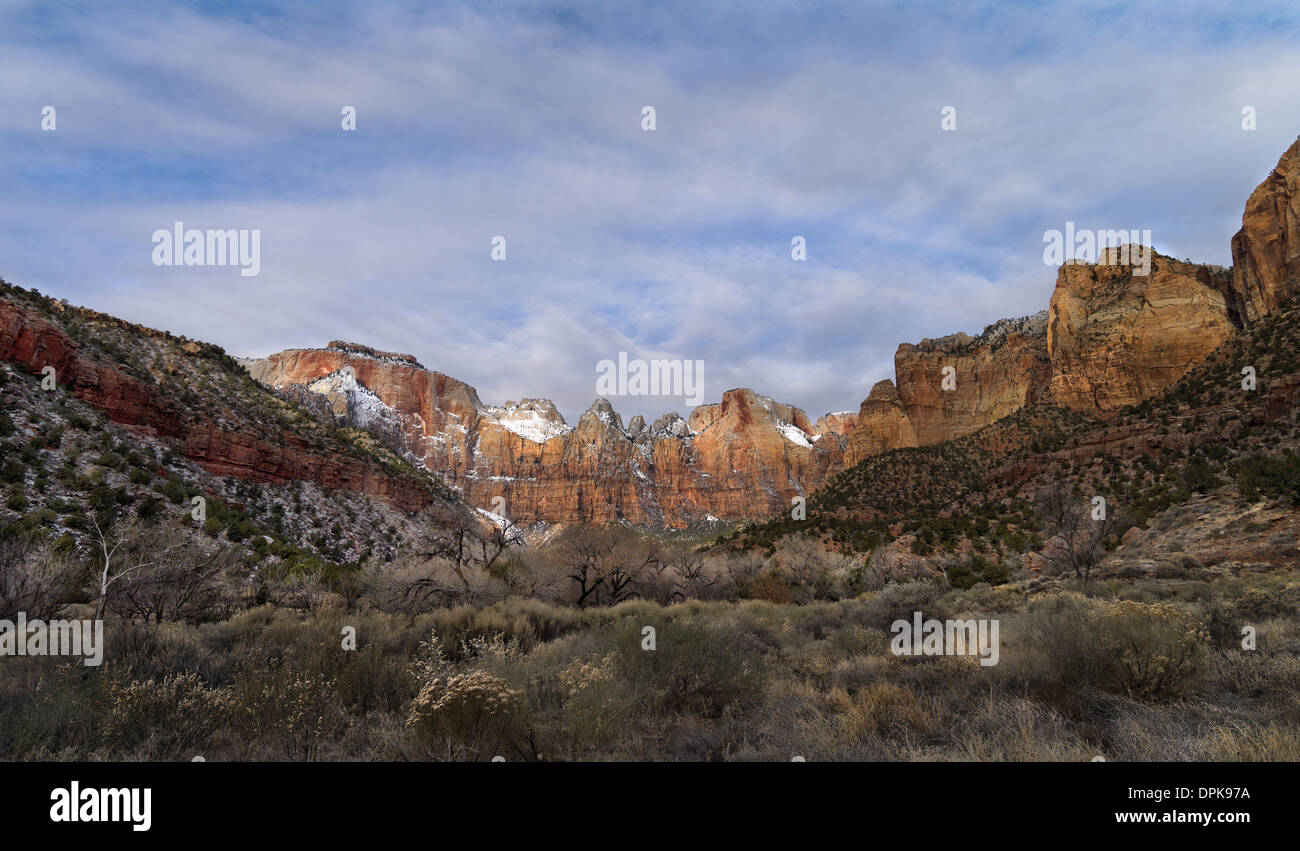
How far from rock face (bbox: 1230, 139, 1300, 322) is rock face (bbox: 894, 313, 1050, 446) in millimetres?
21320

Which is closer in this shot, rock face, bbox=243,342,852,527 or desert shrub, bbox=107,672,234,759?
desert shrub, bbox=107,672,234,759

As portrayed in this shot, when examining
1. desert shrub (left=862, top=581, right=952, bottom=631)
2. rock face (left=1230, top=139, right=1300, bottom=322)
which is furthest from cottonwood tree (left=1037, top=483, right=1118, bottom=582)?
rock face (left=1230, top=139, right=1300, bottom=322)

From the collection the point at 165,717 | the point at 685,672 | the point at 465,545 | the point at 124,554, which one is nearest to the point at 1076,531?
the point at 685,672

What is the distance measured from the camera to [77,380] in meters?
24.5

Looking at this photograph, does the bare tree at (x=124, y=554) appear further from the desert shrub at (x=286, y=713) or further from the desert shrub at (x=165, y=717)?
the desert shrub at (x=286, y=713)

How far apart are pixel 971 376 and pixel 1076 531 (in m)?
65.2

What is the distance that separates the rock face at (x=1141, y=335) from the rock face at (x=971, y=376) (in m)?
13.7

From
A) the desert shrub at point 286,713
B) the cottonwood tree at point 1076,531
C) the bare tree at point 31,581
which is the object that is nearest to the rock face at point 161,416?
the bare tree at point 31,581

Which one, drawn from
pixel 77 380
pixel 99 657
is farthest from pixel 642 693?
pixel 77 380

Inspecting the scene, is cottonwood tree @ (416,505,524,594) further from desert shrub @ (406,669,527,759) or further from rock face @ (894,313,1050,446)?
rock face @ (894,313,1050,446)

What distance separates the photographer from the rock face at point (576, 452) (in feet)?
477

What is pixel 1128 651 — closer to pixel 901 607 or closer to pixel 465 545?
pixel 901 607

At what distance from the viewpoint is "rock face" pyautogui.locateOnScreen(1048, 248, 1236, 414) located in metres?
47.2
